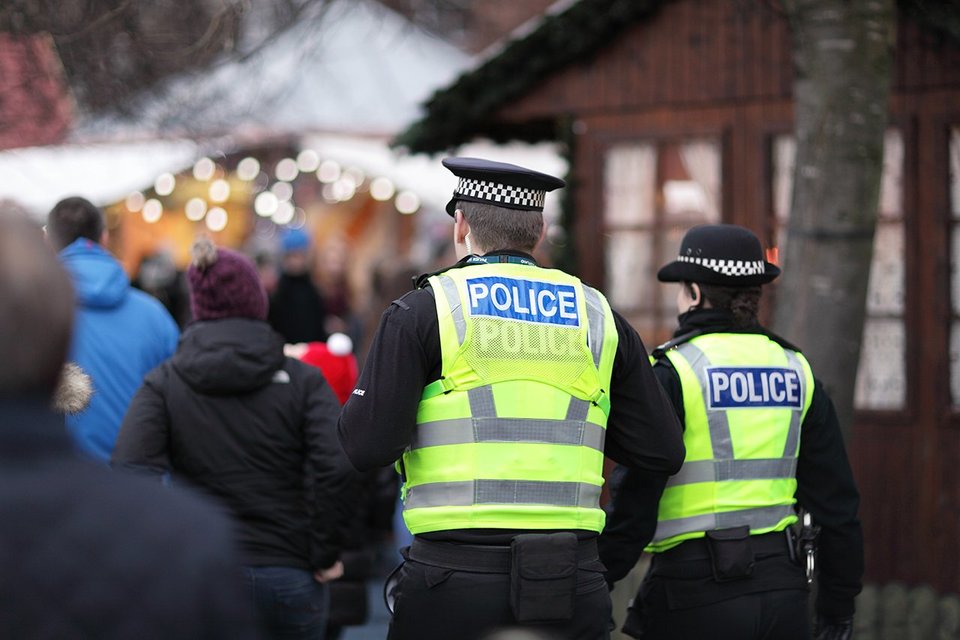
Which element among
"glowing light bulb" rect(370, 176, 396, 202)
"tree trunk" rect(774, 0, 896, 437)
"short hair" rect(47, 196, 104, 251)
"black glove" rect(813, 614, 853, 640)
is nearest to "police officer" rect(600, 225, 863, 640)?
"black glove" rect(813, 614, 853, 640)

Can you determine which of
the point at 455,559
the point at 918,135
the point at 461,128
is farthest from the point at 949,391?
the point at 455,559

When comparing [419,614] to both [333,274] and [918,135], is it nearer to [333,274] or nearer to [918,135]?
[918,135]

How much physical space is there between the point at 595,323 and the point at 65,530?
2109mm

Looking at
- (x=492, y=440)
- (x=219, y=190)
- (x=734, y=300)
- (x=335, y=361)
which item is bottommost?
(x=335, y=361)

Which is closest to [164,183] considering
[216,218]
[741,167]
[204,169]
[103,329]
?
[204,169]

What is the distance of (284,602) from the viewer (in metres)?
4.72

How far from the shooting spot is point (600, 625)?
365cm

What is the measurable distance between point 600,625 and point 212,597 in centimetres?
200

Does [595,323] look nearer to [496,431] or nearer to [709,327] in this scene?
[496,431]

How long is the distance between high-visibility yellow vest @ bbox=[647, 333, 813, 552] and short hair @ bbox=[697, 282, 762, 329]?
0.14m

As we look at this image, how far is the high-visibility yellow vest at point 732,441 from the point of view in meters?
4.21

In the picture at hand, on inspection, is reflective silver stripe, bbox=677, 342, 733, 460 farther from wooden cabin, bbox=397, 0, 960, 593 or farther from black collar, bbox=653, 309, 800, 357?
wooden cabin, bbox=397, 0, 960, 593

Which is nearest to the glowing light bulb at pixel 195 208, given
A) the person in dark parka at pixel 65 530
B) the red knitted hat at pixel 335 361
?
the red knitted hat at pixel 335 361

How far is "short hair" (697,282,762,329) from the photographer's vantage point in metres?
4.43
